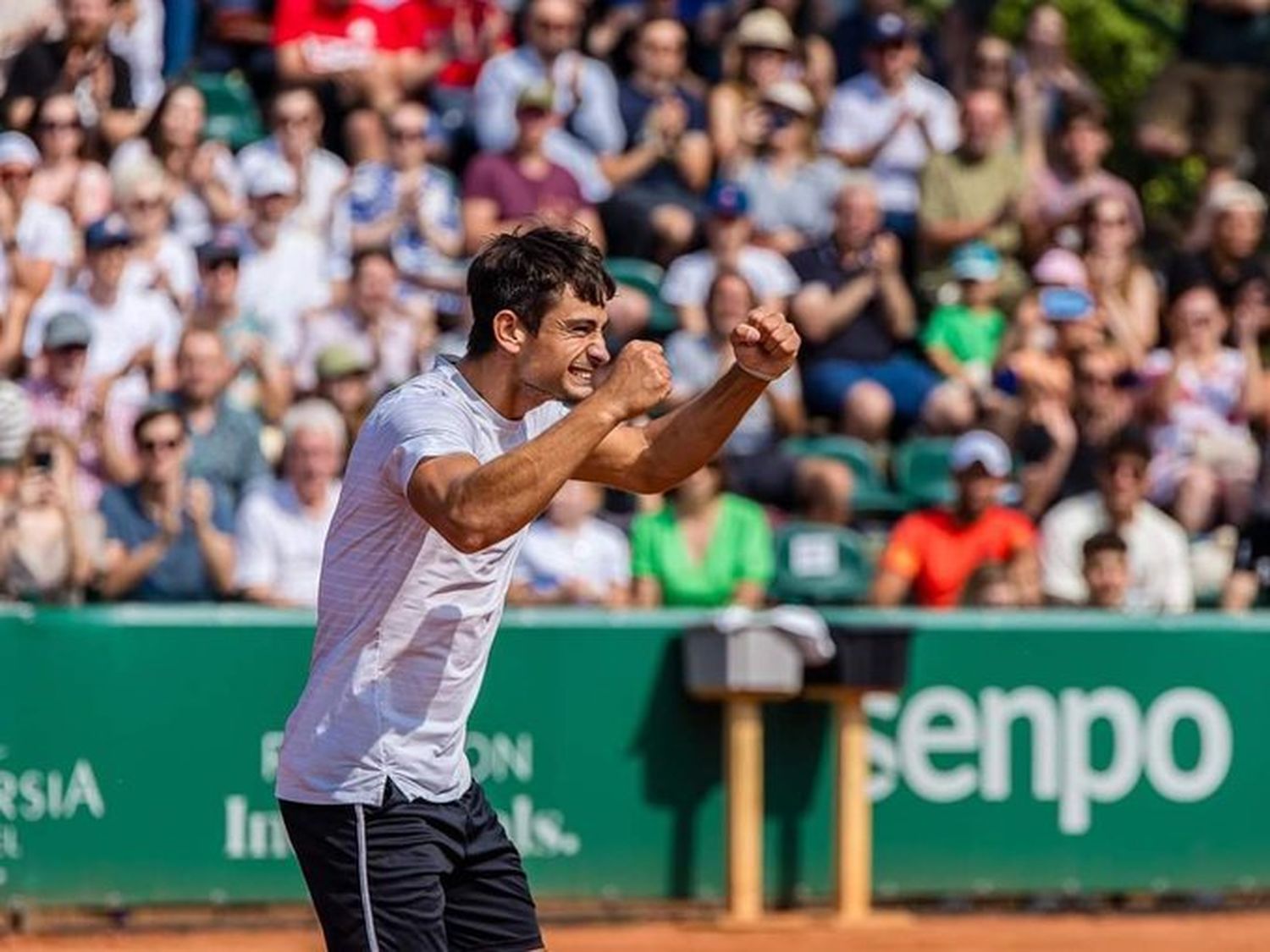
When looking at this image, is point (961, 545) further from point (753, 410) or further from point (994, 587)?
point (753, 410)

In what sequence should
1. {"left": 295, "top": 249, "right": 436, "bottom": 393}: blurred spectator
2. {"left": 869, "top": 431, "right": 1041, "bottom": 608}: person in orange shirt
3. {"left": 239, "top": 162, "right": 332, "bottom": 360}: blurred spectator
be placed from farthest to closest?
{"left": 239, "top": 162, "right": 332, "bottom": 360}: blurred spectator → {"left": 295, "top": 249, "right": 436, "bottom": 393}: blurred spectator → {"left": 869, "top": 431, "right": 1041, "bottom": 608}: person in orange shirt

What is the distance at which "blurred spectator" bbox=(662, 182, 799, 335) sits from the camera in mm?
12875

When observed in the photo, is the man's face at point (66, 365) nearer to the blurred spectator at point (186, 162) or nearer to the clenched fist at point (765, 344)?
the blurred spectator at point (186, 162)

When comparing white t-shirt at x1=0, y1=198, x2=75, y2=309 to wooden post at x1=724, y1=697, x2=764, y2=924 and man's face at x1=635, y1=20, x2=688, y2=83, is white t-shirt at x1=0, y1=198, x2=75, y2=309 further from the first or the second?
wooden post at x1=724, y1=697, x2=764, y2=924

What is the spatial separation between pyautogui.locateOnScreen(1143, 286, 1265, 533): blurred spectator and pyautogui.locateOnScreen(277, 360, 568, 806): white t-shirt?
7.84 metres

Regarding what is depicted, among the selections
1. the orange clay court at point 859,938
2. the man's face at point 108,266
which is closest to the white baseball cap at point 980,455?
the orange clay court at point 859,938

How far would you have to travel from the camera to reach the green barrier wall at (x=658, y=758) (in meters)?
10.2

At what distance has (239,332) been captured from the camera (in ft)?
38.6

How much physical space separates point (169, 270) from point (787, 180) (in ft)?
10.9

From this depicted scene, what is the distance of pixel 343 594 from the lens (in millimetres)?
5172

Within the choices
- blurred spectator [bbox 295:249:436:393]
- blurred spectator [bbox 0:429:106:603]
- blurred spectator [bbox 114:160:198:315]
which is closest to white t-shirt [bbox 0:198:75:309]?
blurred spectator [bbox 114:160:198:315]

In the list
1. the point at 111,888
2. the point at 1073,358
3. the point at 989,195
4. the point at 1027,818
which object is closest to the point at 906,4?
the point at 989,195

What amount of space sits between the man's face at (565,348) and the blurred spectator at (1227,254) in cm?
915

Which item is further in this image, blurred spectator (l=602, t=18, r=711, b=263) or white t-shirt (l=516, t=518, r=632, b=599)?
blurred spectator (l=602, t=18, r=711, b=263)
